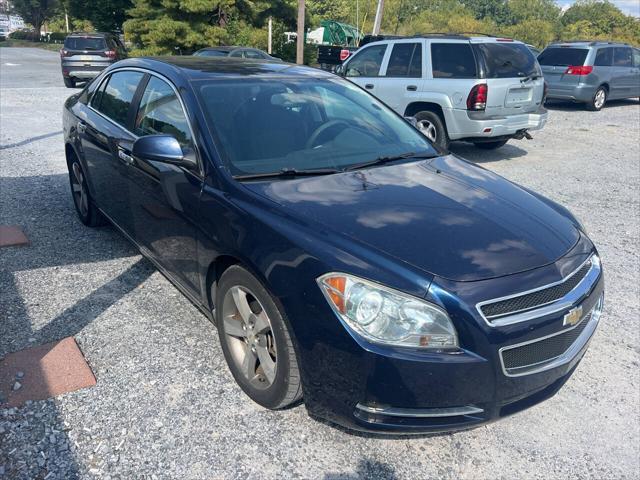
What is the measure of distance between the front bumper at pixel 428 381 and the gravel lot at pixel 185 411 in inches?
13.3

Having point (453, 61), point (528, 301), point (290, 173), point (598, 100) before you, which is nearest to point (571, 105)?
point (598, 100)

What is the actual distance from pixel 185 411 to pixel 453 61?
700 centimetres

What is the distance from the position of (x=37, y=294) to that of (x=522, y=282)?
326 centimetres

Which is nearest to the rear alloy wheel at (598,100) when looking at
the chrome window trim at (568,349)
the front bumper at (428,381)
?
the chrome window trim at (568,349)

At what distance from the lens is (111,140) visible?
4.02 metres

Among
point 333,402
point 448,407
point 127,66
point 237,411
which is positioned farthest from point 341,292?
point 127,66

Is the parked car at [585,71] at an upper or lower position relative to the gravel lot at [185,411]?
upper

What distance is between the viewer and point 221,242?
2.76 metres

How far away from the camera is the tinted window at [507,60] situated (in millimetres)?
7891

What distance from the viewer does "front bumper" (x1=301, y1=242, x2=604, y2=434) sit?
217 cm

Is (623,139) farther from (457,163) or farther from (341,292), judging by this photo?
(341,292)

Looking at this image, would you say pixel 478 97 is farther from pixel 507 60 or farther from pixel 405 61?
pixel 405 61

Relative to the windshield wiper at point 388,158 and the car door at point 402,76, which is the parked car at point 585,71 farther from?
the windshield wiper at point 388,158

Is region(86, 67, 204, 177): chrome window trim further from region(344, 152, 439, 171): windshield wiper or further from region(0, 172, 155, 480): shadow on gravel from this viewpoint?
region(0, 172, 155, 480): shadow on gravel
